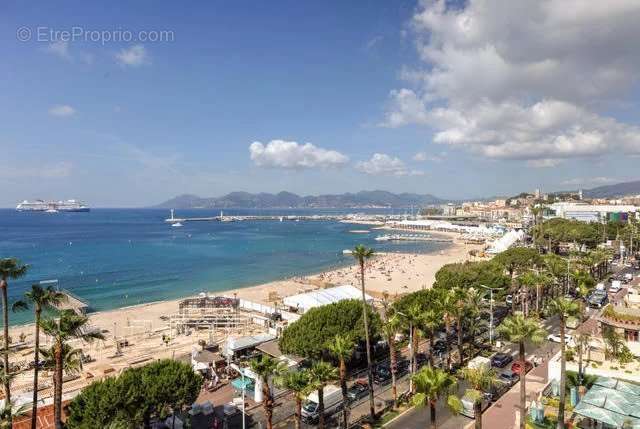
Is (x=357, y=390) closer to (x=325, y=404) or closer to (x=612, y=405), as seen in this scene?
(x=325, y=404)

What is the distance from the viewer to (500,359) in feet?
104

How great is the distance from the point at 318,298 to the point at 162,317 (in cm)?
2258

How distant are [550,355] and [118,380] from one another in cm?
Result: 3267

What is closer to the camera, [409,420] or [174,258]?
[409,420]

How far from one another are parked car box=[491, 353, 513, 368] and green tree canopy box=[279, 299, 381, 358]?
31.7 ft

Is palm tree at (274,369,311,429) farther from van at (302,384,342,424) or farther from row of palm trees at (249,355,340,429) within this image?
van at (302,384,342,424)

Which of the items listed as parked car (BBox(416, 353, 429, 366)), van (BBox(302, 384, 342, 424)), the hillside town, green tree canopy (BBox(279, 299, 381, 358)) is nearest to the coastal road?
Result: the hillside town

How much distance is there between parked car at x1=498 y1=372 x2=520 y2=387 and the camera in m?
27.8

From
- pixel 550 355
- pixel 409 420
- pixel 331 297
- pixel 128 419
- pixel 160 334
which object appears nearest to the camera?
pixel 128 419

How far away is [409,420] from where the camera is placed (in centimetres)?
2386

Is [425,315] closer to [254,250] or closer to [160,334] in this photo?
[160,334]

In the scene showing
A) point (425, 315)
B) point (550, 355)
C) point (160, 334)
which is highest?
point (425, 315)

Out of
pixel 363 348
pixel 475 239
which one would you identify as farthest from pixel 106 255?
pixel 475 239

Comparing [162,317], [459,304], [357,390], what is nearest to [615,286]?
[459,304]
